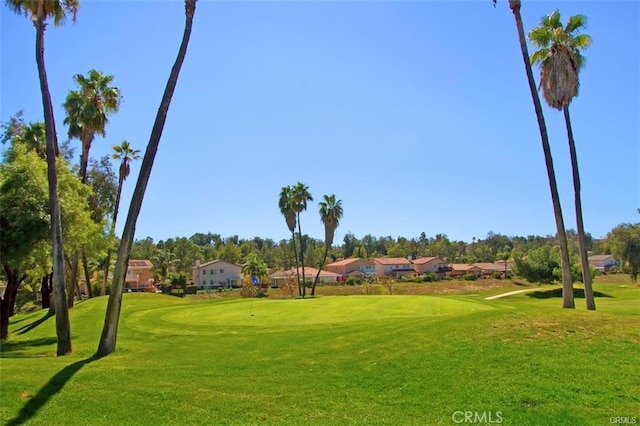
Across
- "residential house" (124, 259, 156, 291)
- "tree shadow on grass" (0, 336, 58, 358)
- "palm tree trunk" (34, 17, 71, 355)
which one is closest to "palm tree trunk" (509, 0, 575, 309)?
"palm tree trunk" (34, 17, 71, 355)

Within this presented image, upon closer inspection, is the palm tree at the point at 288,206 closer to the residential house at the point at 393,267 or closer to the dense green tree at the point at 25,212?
the dense green tree at the point at 25,212

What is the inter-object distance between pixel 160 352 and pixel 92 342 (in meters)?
Answer: 5.57

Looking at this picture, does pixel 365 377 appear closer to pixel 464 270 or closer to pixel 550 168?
pixel 550 168

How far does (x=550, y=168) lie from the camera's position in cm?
1994

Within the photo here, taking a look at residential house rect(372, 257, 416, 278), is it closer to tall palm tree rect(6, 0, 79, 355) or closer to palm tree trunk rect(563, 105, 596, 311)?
palm tree trunk rect(563, 105, 596, 311)

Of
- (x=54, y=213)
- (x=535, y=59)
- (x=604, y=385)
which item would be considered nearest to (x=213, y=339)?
(x=54, y=213)

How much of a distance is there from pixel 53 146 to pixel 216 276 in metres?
85.5

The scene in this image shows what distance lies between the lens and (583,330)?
39.3ft

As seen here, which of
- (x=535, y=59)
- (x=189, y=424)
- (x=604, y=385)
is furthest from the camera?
(x=535, y=59)

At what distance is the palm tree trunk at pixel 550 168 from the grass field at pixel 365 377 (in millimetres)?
4918

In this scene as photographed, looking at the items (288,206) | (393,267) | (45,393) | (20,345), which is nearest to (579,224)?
(45,393)

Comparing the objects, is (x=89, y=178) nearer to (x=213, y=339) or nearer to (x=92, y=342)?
(x=92, y=342)

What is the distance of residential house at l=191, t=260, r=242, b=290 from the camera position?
97.8 meters

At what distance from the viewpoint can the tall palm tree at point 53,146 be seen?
14836 millimetres
